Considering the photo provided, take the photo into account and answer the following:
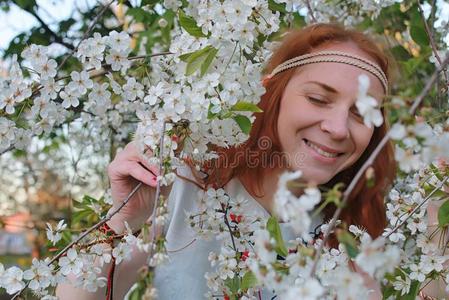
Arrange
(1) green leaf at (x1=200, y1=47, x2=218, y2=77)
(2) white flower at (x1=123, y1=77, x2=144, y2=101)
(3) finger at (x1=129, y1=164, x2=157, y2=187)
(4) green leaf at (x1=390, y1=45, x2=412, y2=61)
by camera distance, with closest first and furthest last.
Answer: (1) green leaf at (x1=200, y1=47, x2=218, y2=77), (3) finger at (x1=129, y1=164, x2=157, y2=187), (2) white flower at (x1=123, y1=77, x2=144, y2=101), (4) green leaf at (x1=390, y1=45, x2=412, y2=61)

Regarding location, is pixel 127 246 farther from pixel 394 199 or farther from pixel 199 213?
pixel 394 199

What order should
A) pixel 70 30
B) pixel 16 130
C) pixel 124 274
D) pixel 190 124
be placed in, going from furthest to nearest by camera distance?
pixel 70 30 < pixel 124 274 < pixel 16 130 < pixel 190 124

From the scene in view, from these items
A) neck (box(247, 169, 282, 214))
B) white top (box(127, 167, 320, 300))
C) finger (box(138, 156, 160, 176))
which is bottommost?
white top (box(127, 167, 320, 300))

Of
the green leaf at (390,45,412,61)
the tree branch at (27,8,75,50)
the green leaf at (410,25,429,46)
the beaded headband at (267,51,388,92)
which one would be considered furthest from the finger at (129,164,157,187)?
the green leaf at (390,45,412,61)

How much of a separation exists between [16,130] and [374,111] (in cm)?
90

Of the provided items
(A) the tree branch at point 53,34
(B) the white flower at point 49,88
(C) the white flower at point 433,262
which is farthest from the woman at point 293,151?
(A) the tree branch at point 53,34

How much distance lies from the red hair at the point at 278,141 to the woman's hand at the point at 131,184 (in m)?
0.18

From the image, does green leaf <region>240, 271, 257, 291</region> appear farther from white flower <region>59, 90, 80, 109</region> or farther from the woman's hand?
white flower <region>59, 90, 80, 109</region>

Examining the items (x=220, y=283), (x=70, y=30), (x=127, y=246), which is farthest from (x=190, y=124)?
(x=70, y=30)

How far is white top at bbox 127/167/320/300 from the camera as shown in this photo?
1755 millimetres

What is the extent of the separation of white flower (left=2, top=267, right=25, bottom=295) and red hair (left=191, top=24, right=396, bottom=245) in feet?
1.75

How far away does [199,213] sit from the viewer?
4.94 feet

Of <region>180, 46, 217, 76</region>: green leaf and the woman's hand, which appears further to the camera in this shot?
the woman's hand

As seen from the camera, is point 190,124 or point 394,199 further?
point 394,199
